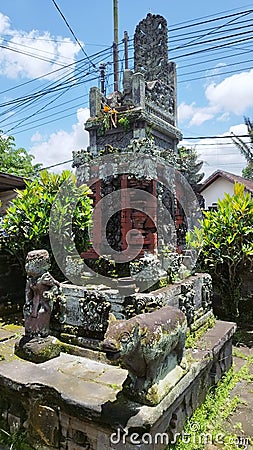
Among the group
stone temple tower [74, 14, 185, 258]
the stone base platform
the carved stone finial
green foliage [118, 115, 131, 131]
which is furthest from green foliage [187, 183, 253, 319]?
the carved stone finial

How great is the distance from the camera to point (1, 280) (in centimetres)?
476

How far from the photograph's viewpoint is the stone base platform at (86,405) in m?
2.03

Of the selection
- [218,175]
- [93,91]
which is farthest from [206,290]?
[218,175]

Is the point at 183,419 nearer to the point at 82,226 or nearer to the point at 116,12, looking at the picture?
the point at 82,226

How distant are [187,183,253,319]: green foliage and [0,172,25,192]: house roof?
137 inches

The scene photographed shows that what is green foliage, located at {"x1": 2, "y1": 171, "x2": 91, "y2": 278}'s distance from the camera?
4.23m

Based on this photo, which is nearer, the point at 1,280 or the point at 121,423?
the point at 121,423

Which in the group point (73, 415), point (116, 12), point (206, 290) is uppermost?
point (116, 12)

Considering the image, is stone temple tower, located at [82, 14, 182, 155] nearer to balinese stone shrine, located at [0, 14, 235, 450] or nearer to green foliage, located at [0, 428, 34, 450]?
balinese stone shrine, located at [0, 14, 235, 450]

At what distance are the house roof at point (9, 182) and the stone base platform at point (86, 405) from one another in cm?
373

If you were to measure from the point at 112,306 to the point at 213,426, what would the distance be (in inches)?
52.3

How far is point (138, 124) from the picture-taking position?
21.6 feet

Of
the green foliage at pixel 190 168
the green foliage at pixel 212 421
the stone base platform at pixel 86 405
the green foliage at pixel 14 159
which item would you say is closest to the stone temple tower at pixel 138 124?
the green foliage at pixel 190 168

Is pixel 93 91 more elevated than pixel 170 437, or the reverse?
pixel 93 91
